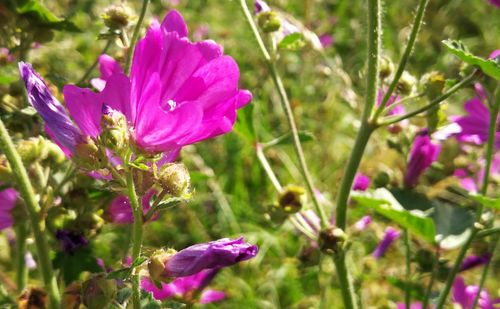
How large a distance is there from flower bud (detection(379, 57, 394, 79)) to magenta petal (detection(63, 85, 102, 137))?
57cm

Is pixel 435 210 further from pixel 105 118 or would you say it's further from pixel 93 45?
pixel 93 45

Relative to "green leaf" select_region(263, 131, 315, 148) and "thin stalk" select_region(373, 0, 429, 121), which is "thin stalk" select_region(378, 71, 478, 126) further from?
"green leaf" select_region(263, 131, 315, 148)

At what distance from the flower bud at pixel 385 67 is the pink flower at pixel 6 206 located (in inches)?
25.9

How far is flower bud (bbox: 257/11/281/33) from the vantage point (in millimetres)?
1188

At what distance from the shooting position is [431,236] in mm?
989

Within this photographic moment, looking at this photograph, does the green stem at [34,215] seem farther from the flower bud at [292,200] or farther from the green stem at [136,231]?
the flower bud at [292,200]

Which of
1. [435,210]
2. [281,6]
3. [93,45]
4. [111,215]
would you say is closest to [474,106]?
[435,210]

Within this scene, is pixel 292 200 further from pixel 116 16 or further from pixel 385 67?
pixel 116 16

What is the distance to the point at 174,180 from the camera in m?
0.71

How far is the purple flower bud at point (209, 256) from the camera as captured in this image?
0.70 meters

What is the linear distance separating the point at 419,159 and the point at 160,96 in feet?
2.24

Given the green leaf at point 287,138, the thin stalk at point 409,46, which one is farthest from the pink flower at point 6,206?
the thin stalk at point 409,46

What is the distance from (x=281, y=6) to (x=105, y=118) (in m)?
2.21

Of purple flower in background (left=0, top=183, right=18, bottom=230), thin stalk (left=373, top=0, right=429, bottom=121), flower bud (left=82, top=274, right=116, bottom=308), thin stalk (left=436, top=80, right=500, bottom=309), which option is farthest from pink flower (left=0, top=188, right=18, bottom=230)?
thin stalk (left=436, top=80, right=500, bottom=309)
